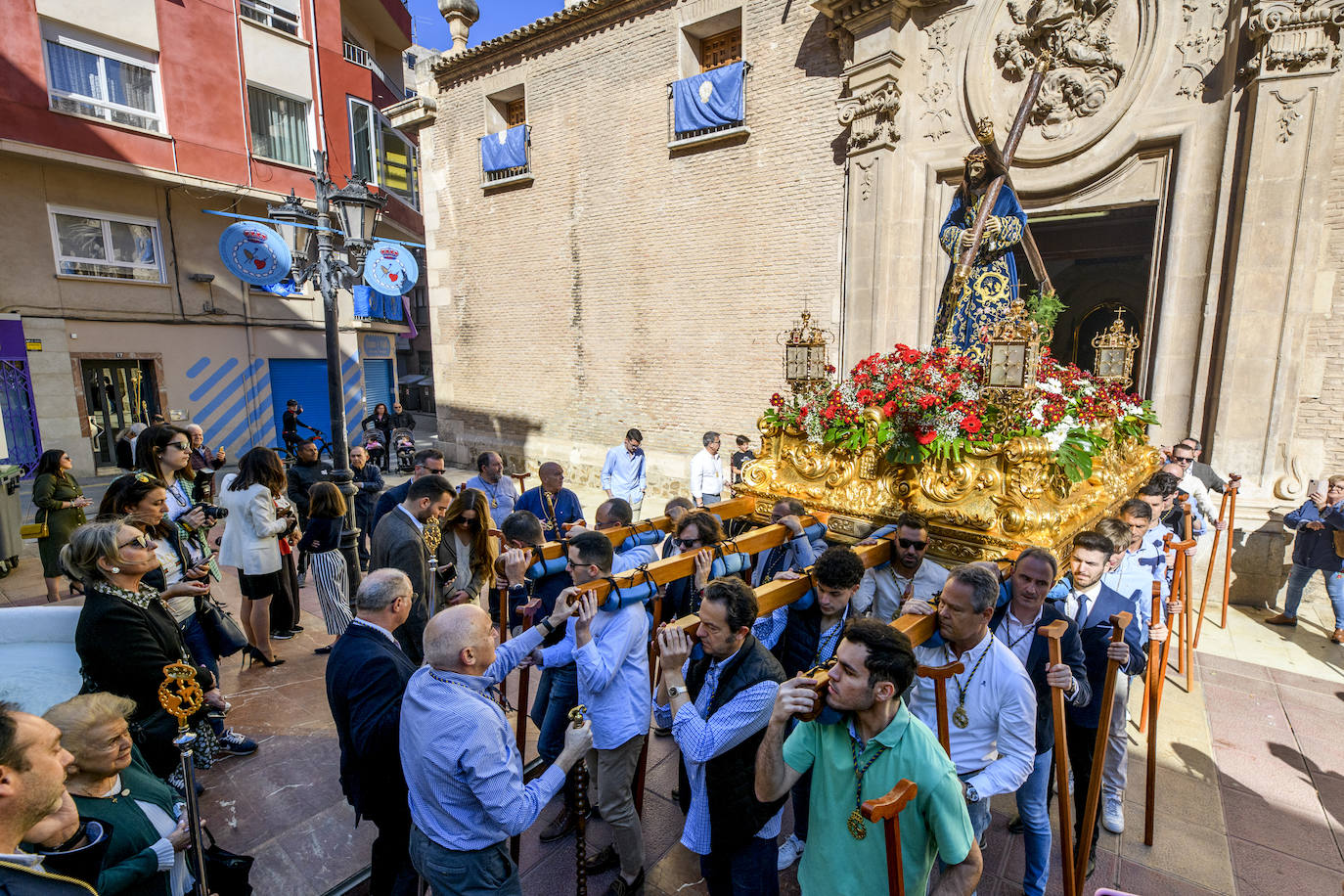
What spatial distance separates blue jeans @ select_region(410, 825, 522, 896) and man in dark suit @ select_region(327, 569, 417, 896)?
1.29ft

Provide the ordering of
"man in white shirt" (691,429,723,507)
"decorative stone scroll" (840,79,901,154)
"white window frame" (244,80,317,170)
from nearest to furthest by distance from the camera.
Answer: "man in white shirt" (691,429,723,507) < "decorative stone scroll" (840,79,901,154) < "white window frame" (244,80,317,170)

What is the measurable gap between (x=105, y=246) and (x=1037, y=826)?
1862 cm

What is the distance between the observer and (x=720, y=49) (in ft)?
39.3

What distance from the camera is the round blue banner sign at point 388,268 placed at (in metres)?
7.47

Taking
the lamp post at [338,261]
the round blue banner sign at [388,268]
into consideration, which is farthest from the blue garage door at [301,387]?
the lamp post at [338,261]

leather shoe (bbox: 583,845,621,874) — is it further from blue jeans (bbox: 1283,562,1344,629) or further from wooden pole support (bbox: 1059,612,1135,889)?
blue jeans (bbox: 1283,562,1344,629)

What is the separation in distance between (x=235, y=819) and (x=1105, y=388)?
27.9ft

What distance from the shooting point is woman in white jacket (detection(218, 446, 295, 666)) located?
5344 millimetres

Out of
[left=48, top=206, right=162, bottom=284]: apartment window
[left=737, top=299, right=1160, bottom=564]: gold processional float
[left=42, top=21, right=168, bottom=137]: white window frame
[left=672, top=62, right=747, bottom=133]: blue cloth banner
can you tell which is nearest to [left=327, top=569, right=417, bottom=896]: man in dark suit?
[left=737, top=299, right=1160, bottom=564]: gold processional float

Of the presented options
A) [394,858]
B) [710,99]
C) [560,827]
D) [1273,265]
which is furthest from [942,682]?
[710,99]

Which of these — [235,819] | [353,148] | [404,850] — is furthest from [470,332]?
[404,850]

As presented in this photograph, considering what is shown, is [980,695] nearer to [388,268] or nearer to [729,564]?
[729,564]

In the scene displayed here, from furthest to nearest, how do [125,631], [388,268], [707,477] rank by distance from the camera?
[707,477] → [388,268] → [125,631]

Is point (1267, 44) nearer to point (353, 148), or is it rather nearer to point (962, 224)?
point (962, 224)
